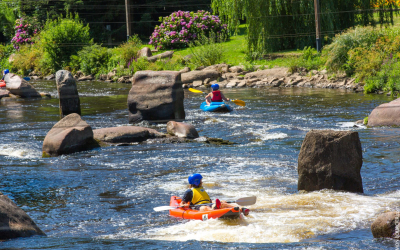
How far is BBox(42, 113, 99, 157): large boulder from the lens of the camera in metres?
11.3

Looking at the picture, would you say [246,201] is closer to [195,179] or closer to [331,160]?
[195,179]

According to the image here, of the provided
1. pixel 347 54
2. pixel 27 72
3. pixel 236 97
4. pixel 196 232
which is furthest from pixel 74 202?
pixel 27 72

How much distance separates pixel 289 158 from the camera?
10.3 metres

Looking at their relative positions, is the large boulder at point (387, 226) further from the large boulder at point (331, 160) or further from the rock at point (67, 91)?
the rock at point (67, 91)

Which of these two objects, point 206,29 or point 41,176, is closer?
point 41,176

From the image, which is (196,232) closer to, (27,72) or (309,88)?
(309,88)

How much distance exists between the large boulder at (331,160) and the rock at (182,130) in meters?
4.97

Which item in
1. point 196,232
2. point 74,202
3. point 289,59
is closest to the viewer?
point 196,232

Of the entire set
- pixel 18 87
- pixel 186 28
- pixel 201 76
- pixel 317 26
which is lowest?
pixel 201 76

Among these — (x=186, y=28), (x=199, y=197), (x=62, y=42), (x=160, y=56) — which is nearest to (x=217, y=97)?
(x=199, y=197)

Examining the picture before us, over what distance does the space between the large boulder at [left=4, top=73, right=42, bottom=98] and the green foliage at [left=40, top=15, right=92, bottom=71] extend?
10417 millimetres

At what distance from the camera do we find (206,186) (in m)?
8.62

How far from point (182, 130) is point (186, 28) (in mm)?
20853

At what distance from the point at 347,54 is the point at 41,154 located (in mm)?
13945
